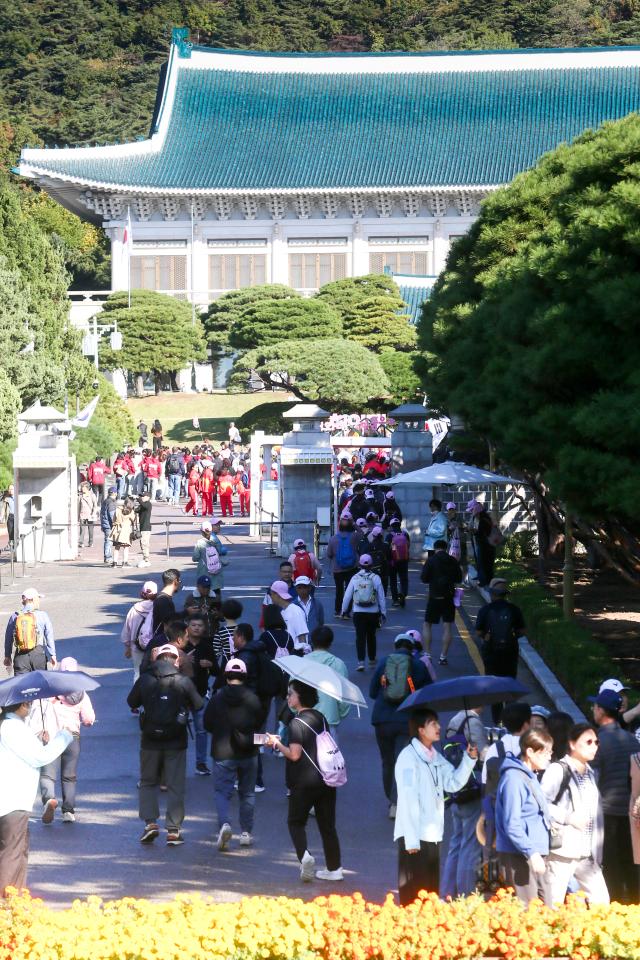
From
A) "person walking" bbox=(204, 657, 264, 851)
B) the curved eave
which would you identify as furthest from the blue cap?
the curved eave

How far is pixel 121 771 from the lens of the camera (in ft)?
39.4

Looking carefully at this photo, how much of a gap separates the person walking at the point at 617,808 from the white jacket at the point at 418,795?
84cm

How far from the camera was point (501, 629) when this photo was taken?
1348 centimetres

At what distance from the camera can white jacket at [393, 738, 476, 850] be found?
26.4 feet

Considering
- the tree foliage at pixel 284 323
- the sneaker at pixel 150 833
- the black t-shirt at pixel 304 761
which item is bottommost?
the sneaker at pixel 150 833

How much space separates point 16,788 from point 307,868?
1856mm

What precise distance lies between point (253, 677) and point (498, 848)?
350 cm

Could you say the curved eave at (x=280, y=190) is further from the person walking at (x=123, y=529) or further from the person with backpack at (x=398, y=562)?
the person with backpack at (x=398, y=562)

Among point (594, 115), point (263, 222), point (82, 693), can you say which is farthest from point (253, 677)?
point (594, 115)

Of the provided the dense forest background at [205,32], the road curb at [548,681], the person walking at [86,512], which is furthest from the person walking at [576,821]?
the dense forest background at [205,32]

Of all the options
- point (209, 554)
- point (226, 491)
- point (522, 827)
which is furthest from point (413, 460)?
point (522, 827)

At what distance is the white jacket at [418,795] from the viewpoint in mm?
8047

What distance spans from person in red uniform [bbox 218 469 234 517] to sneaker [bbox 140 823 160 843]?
2721 cm

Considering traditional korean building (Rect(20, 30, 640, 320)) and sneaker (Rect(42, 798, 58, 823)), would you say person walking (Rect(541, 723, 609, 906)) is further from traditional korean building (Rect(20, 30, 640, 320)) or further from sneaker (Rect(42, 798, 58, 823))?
traditional korean building (Rect(20, 30, 640, 320))
